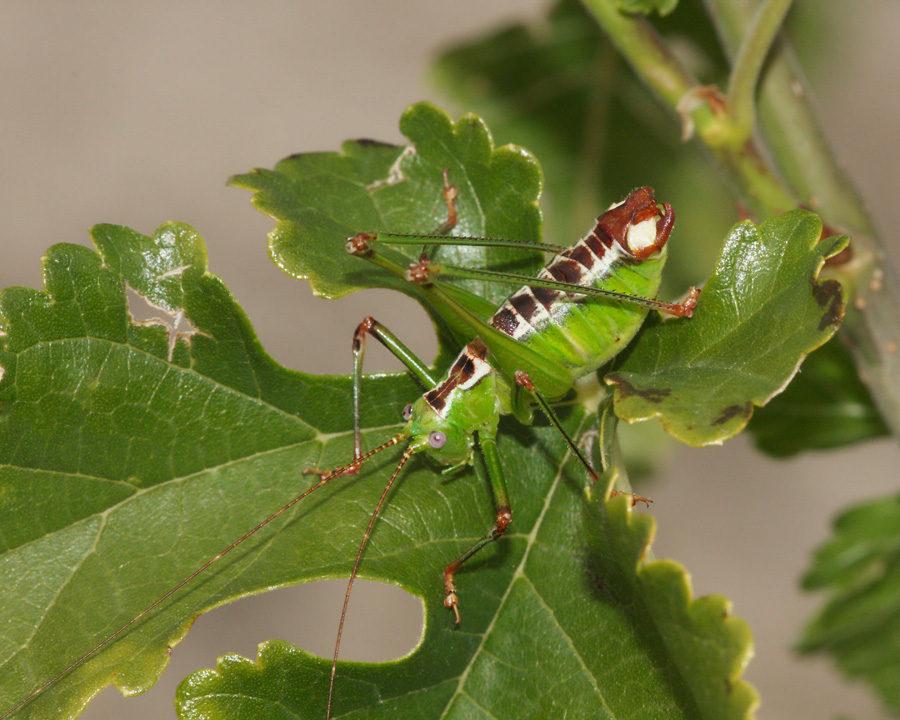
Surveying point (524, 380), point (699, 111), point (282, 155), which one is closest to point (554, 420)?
point (524, 380)

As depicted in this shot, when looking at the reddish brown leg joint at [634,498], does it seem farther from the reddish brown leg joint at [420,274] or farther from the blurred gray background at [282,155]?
the blurred gray background at [282,155]

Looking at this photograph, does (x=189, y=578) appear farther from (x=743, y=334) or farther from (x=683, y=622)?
(x=743, y=334)

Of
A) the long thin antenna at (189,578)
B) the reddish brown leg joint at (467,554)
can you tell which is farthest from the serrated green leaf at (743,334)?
the long thin antenna at (189,578)

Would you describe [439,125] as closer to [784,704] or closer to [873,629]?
[873,629]

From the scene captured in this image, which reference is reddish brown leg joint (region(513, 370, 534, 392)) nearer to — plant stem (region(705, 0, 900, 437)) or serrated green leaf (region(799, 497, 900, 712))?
plant stem (region(705, 0, 900, 437))

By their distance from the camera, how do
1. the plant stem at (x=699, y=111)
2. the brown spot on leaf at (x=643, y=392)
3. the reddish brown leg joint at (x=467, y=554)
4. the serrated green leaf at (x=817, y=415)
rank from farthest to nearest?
the serrated green leaf at (x=817, y=415) < the plant stem at (x=699, y=111) < the reddish brown leg joint at (x=467, y=554) < the brown spot on leaf at (x=643, y=392)

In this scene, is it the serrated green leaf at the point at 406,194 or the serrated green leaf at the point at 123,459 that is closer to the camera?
the serrated green leaf at the point at 123,459

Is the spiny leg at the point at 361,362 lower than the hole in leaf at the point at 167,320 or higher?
lower
